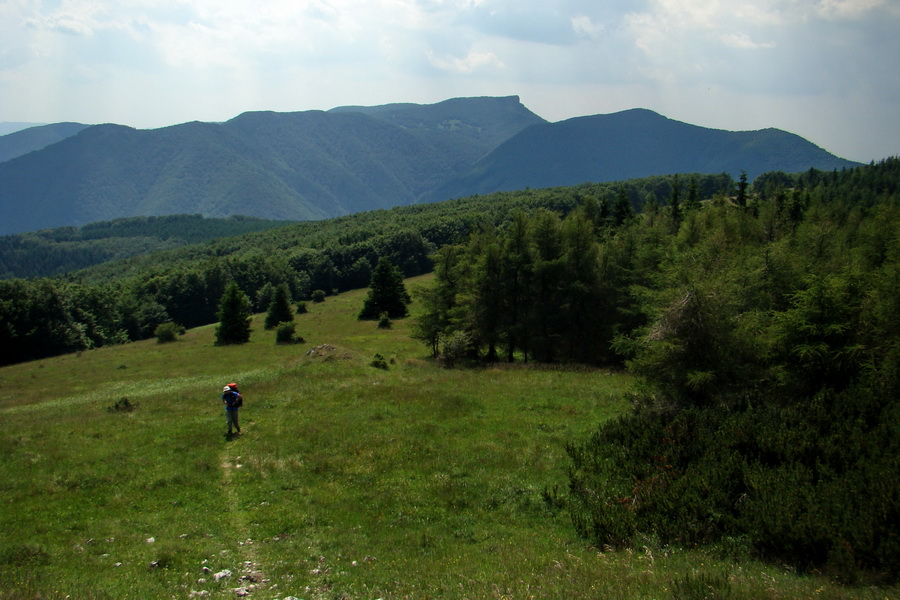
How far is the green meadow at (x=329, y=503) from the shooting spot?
9.67 meters

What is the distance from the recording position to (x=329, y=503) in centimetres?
1436

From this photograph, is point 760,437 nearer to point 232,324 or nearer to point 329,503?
point 329,503

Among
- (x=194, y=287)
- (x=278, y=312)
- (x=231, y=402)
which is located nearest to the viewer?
(x=231, y=402)

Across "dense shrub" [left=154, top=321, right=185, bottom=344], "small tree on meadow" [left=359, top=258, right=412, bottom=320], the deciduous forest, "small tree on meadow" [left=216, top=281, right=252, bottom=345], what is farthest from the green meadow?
"small tree on meadow" [left=359, top=258, right=412, bottom=320]

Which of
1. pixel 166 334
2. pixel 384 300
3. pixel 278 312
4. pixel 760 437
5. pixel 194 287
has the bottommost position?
pixel 166 334

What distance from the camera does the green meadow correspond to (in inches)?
381

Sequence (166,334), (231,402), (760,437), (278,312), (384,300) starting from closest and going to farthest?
(760,437), (231,402), (166,334), (278,312), (384,300)

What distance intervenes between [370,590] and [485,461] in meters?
8.05

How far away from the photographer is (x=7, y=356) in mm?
67125

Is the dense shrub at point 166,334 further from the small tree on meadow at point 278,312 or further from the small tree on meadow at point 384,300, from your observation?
the small tree on meadow at point 384,300


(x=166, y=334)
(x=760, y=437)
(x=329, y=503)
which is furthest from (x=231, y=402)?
(x=166, y=334)

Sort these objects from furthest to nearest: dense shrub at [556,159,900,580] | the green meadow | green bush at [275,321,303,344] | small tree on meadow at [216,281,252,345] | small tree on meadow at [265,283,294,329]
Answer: small tree on meadow at [265,283,294,329], small tree on meadow at [216,281,252,345], green bush at [275,321,303,344], dense shrub at [556,159,900,580], the green meadow

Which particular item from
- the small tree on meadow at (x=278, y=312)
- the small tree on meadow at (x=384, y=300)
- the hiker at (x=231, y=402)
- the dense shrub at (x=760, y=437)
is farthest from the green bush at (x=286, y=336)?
the dense shrub at (x=760, y=437)

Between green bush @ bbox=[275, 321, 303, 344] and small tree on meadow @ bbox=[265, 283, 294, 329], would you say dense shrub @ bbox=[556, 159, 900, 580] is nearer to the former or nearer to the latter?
green bush @ bbox=[275, 321, 303, 344]
